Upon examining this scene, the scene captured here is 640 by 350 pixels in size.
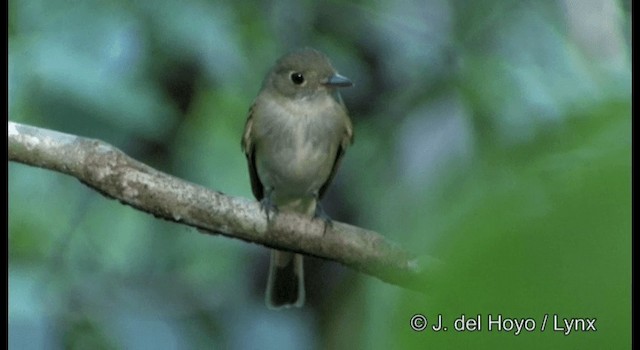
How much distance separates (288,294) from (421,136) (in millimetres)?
464

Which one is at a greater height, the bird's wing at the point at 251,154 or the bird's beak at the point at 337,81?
the bird's beak at the point at 337,81

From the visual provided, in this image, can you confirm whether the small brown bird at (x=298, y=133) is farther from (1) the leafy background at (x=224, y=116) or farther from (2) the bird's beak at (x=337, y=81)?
(1) the leafy background at (x=224, y=116)

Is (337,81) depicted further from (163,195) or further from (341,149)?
(163,195)

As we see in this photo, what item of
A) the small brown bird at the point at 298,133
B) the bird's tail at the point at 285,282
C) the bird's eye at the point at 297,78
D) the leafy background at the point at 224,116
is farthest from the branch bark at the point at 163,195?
the bird's tail at the point at 285,282

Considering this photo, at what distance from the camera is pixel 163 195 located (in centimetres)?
149

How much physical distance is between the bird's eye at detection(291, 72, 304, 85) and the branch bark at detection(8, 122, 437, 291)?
1.60ft

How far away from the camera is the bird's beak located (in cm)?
192

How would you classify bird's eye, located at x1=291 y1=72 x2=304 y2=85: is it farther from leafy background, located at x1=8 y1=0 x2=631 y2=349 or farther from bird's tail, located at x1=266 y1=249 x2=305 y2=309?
bird's tail, located at x1=266 y1=249 x2=305 y2=309

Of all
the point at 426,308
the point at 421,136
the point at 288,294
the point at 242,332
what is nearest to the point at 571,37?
the point at 421,136

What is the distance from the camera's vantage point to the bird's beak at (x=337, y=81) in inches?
75.6

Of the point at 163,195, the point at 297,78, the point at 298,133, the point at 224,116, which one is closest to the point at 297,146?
the point at 298,133

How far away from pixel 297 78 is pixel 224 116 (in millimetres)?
250

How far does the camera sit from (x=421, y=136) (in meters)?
2.29

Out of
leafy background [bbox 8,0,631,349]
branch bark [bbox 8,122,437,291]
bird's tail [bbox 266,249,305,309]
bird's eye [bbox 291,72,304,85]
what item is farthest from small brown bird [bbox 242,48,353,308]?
branch bark [bbox 8,122,437,291]
